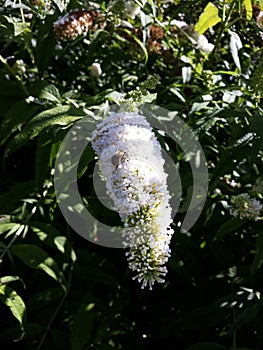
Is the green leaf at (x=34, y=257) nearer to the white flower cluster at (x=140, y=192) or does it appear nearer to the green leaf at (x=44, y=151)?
the green leaf at (x=44, y=151)

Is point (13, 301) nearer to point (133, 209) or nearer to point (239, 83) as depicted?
point (133, 209)

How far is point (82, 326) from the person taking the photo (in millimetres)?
1907

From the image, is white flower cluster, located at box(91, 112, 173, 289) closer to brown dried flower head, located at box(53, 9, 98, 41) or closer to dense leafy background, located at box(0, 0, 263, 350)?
dense leafy background, located at box(0, 0, 263, 350)

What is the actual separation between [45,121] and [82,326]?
0.71 m

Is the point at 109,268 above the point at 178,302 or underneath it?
above

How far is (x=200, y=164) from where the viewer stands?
180cm

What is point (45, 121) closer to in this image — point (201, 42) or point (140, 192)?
point (140, 192)

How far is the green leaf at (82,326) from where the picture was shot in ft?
6.10

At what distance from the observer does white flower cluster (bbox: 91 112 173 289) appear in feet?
3.94

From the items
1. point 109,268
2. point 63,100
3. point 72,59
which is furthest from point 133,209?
point 72,59

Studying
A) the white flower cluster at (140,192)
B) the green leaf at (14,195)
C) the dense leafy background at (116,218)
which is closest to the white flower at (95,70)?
the dense leafy background at (116,218)

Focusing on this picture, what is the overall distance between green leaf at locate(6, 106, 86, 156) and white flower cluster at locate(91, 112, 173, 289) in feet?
0.73

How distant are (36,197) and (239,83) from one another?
742mm

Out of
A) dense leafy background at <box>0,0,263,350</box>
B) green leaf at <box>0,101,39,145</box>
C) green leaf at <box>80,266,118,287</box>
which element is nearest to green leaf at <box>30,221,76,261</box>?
dense leafy background at <box>0,0,263,350</box>
